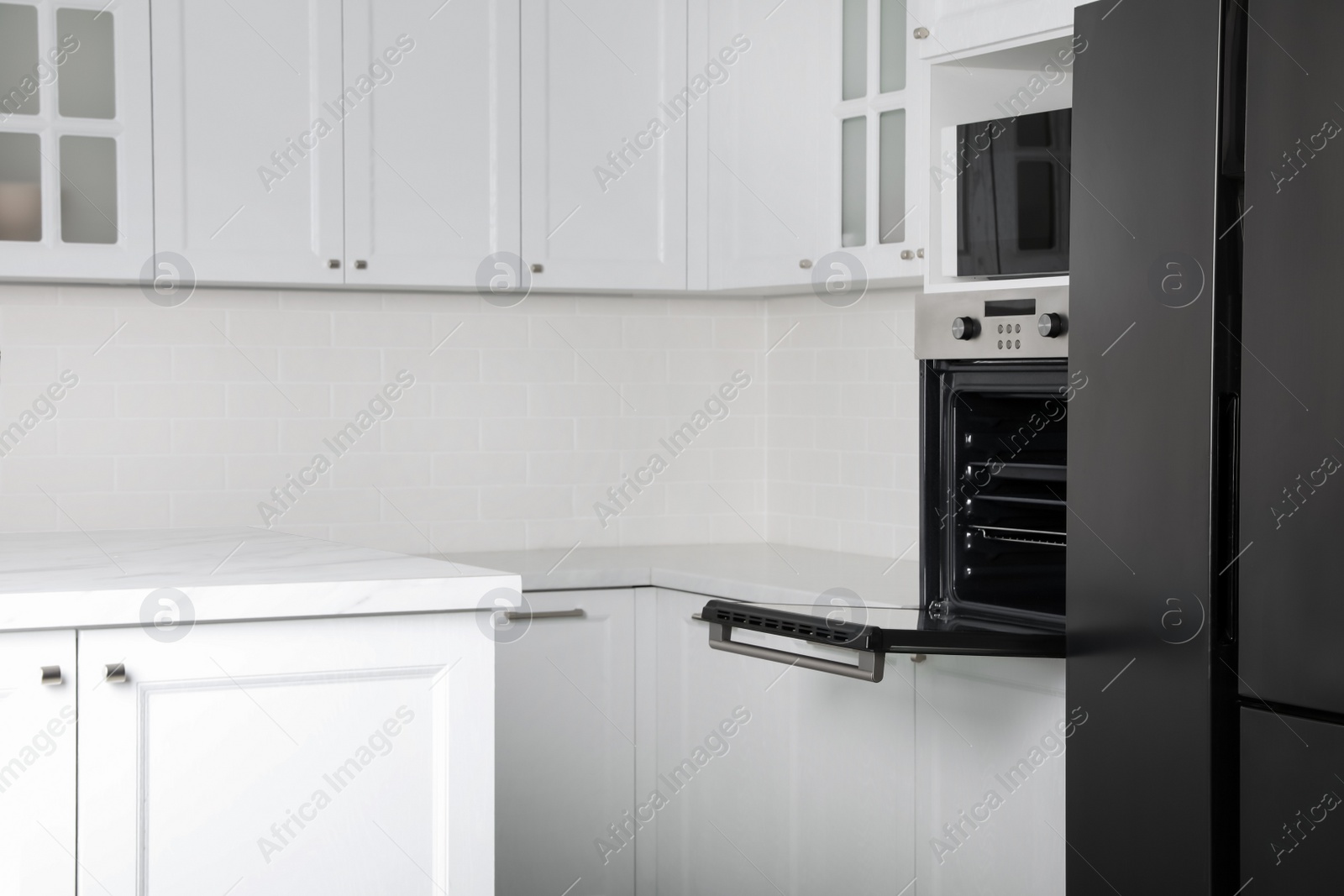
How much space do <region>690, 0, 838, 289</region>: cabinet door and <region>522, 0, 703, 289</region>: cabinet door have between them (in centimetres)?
8

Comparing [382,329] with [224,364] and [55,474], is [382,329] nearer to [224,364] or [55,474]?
[224,364]

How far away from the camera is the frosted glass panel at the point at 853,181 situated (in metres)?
2.93

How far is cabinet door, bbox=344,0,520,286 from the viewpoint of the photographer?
3.09 meters

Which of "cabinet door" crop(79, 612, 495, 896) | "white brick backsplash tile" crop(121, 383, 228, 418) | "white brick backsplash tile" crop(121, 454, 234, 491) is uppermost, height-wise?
"white brick backsplash tile" crop(121, 383, 228, 418)

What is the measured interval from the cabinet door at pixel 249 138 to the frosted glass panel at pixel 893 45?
1.16 m

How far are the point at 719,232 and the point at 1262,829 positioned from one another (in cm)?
195

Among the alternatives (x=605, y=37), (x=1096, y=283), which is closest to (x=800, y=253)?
(x=605, y=37)

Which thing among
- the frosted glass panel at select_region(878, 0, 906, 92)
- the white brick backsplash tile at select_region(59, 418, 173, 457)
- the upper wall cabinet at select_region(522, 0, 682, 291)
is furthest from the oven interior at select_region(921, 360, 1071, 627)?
the white brick backsplash tile at select_region(59, 418, 173, 457)

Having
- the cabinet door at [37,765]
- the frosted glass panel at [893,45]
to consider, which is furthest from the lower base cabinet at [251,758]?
the frosted glass panel at [893,45]

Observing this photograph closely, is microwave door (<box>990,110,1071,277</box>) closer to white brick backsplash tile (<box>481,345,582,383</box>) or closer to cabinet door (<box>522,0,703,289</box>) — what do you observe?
cabinet door (<box>522,0,703,289</box>)

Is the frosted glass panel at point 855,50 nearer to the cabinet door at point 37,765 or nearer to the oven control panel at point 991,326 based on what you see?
the oven control panel at point 991,326

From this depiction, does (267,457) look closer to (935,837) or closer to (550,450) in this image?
(550,450)

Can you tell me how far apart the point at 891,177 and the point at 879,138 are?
95 millimetres

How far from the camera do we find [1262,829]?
6.00 feet
